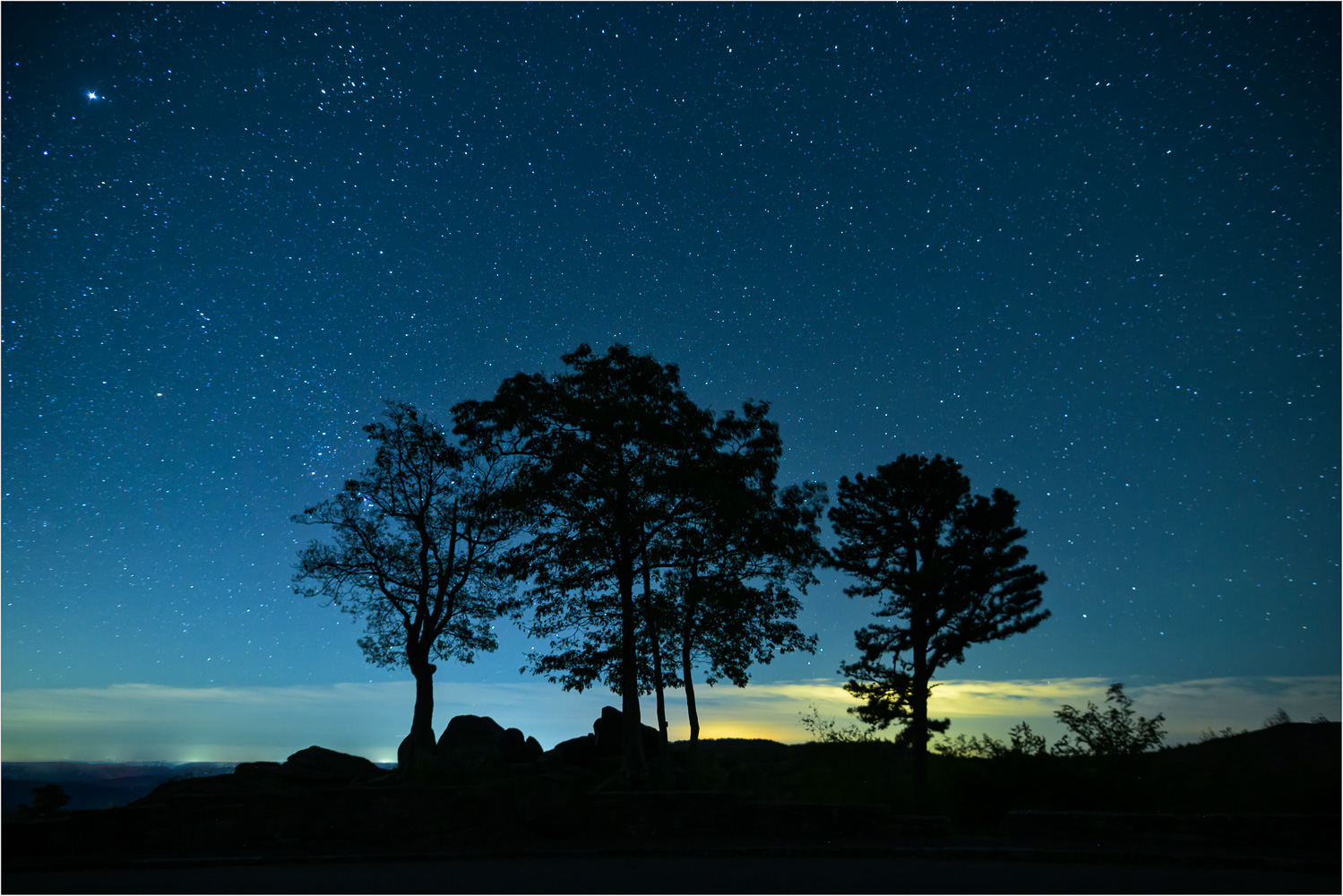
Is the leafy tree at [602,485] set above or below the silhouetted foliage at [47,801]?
above

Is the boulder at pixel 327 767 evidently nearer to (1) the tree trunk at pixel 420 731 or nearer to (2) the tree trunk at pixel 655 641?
(1) the tree trunk at pixel 420 731

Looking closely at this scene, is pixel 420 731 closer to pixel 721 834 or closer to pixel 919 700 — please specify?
pixel 721 834

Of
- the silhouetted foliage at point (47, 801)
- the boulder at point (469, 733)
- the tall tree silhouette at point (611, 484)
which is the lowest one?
the silhouetted foliage at point (47, 801)

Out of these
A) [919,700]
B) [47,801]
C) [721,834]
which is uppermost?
[919,700]

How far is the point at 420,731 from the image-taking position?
2198 centimetres

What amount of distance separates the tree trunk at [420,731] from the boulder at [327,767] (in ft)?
3.28

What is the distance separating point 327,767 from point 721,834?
43.7 ft

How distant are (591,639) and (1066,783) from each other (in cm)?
1264

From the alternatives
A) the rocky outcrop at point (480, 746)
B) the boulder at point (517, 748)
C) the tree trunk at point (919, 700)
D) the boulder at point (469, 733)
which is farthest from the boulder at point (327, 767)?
the tree trunk at point (919, 700)

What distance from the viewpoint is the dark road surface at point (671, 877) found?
1077 cm

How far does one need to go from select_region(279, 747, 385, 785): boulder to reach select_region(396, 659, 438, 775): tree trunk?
1.00 metres

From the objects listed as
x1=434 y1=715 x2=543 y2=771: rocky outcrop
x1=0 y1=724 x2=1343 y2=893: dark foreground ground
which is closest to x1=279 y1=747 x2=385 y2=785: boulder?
x1=0 y1=724 x2=1343 y2=893: dark foreground ground

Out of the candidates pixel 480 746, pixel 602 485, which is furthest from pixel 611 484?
pixel 480 746

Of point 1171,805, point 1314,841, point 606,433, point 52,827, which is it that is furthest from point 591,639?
point 1314,841
